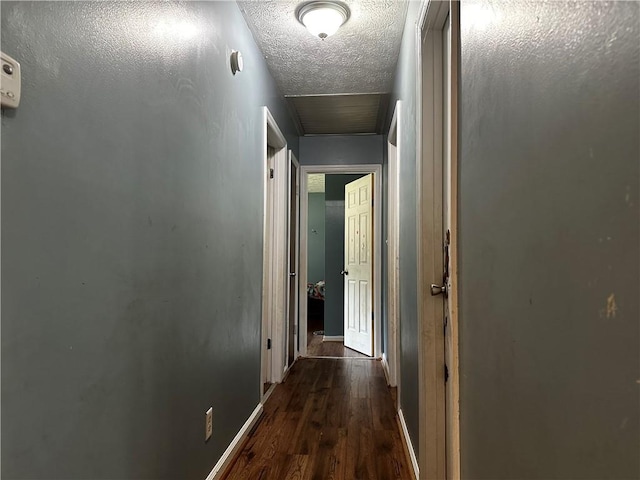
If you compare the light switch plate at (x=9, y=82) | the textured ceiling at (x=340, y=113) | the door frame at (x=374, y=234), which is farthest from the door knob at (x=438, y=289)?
the door frame at (x=374, y=234)

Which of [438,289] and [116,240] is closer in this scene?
[116,240]

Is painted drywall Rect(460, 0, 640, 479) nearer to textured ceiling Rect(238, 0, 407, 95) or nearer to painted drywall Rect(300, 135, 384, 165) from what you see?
textured ceiling Rect(238, 0, 407, 95)

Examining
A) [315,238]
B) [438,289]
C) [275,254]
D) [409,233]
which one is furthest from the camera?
Answer: [315,238]

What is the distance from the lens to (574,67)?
1.72ft

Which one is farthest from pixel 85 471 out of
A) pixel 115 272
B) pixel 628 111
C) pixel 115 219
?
pixel 628 111

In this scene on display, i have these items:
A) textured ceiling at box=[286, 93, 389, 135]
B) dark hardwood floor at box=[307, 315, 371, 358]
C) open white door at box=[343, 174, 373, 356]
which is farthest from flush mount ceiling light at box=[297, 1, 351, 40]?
dark hardwood floor at box=[307, 315, 371, 358]

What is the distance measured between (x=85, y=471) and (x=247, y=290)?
53.7 inches

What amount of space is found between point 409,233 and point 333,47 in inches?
52.1

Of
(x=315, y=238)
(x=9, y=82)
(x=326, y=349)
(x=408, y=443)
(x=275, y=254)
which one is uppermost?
(x=9, y=82)

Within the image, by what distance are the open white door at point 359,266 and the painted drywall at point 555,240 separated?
325cm

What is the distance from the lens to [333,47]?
8.30 ft

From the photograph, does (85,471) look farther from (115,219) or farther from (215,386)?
(215,386)

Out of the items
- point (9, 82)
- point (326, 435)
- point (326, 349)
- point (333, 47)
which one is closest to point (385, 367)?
point (326, 349)

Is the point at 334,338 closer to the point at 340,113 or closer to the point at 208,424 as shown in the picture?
the point at 340,113
